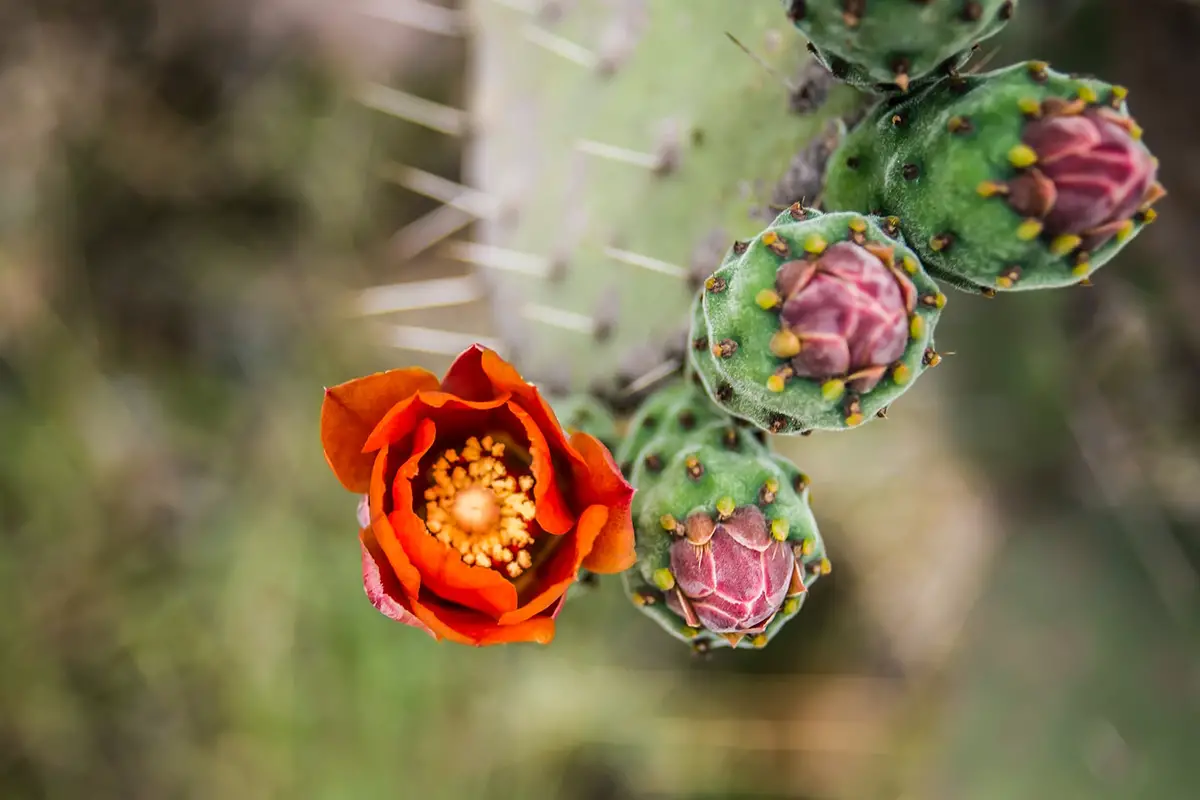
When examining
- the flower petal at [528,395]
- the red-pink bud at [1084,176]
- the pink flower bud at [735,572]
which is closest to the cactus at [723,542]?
the pink flower bud at [735,572]

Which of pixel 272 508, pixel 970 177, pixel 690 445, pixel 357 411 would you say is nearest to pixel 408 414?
pixel 357 411

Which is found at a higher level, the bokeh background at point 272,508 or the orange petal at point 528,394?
the orange petal at point 528,394

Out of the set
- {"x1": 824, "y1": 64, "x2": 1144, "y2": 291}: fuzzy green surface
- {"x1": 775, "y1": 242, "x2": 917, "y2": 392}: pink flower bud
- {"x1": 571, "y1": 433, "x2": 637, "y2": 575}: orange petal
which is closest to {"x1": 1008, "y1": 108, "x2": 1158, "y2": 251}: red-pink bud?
{"x1": 824, "y1": 64, "x2": 1144, "y2": 291}: fuzzy green surface

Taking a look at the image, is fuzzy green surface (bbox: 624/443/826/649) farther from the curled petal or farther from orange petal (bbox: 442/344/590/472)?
the curled petal

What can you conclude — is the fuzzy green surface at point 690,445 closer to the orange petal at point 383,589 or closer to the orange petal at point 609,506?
the orange petal at point 609,506

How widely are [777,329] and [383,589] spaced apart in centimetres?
40

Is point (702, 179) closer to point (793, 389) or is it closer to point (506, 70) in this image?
point (793, 389)

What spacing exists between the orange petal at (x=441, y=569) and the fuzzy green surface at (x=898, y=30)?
50 cm

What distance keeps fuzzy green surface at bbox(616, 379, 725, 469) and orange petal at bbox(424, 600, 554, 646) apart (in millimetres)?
261

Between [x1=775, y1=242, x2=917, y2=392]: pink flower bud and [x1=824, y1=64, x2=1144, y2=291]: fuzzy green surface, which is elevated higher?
[x1=824, y1=64, x2=1144, y2=291]: fuzzy green surface

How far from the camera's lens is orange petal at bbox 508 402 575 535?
839 mm

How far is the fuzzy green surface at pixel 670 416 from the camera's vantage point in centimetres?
99

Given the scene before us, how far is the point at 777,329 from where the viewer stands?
74 centimetres

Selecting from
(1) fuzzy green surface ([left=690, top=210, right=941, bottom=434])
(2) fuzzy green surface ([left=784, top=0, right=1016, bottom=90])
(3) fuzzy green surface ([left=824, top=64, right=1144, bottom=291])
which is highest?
Result: (2) fuzzy green surface ([left=784, top=0, right=1016, bottom=90])
